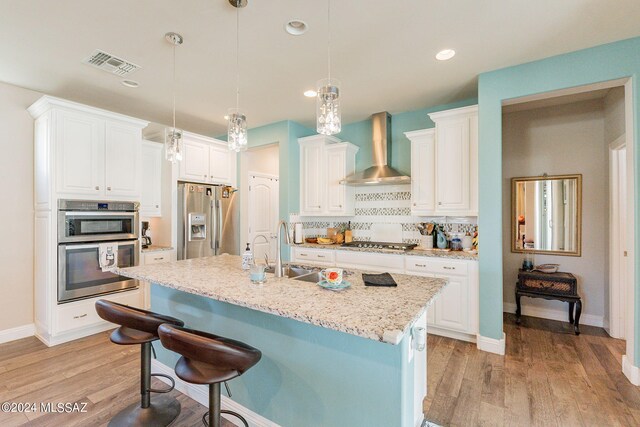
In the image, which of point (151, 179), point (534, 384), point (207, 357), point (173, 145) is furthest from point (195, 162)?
point (534, 384)

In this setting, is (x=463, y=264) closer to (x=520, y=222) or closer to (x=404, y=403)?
(x=520, y=222)

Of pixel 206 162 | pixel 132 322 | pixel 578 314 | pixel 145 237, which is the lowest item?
pixel 578 314

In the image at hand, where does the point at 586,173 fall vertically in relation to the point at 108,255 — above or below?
above

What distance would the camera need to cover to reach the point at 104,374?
98.3 inches

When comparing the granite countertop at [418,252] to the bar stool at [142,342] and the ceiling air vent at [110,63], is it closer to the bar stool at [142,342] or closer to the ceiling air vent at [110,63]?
the bar stool at [142,342]

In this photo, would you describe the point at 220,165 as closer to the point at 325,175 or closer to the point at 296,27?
the point at 325,175

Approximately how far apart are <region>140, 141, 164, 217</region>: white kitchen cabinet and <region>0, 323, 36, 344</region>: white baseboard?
1664 millimetres

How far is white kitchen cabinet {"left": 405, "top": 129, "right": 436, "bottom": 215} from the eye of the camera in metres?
3.56

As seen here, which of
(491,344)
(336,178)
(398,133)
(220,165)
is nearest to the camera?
(491,344)

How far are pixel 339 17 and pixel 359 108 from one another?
185cm

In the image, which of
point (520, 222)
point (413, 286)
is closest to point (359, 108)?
point (520, 222)

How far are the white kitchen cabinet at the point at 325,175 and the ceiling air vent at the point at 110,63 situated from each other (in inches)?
90.4

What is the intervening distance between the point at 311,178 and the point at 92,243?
2.85 m

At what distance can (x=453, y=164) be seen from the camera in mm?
3340
